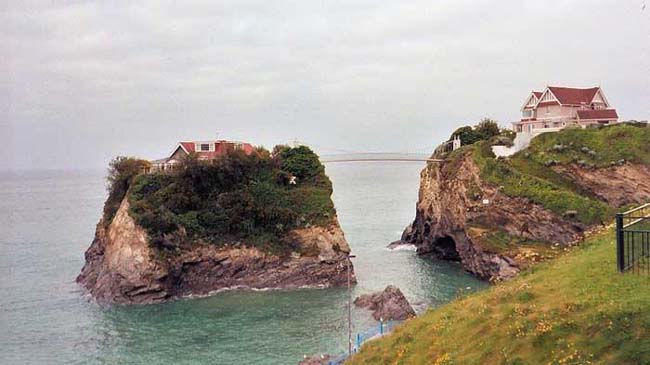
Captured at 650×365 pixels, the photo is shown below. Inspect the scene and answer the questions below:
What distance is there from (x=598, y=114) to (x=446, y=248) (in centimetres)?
2350

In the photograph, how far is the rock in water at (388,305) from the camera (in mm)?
38344

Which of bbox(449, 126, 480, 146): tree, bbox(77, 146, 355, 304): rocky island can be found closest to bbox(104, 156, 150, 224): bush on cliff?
bbox(77, 146, 355, 304): rocky island

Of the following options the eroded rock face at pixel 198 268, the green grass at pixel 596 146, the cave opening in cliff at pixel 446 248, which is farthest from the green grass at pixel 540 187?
the eroded rock face at pixel 198 268

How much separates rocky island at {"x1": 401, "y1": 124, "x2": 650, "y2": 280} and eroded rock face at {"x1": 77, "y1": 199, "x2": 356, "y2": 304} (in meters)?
11.8

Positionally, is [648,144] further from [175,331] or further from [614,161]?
[175,331]

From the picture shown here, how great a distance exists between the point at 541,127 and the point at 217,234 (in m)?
39.9

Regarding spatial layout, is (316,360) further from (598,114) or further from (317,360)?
(598,114)

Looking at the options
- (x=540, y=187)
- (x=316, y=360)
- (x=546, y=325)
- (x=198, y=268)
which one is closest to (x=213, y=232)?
(x=198, y=268)

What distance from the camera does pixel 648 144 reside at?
178ft

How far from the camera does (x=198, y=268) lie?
49.8 m

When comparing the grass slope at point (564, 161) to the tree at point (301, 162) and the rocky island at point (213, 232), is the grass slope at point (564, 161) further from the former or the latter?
the rocky island at point (213, 232)

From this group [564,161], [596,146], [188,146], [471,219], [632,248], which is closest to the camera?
[632,248]

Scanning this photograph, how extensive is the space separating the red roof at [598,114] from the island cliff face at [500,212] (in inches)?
619

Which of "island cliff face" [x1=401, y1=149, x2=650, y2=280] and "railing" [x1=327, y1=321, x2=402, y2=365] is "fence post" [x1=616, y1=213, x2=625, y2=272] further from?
"island cliff face" [x1=401, y1=149, x2=650, y2=280]
